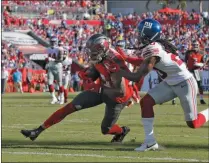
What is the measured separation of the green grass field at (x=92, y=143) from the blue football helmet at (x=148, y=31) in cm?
134

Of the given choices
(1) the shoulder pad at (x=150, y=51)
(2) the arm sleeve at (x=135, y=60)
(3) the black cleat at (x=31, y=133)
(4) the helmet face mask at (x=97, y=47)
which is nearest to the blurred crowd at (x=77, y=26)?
(3) the black cleat at (x=31, y=133)

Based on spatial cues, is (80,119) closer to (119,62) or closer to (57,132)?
(57,132)

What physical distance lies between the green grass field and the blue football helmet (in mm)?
1337

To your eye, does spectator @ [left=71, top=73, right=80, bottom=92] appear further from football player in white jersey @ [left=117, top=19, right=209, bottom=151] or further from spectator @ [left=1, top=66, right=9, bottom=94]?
football player in white jersey @ [left=117, top=19, right=209, bottom=151]

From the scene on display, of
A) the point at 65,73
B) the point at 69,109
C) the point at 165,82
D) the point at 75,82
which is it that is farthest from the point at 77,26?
the point at 165,82

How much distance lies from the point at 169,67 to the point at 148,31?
0.50 m

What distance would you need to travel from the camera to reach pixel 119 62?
8.98m

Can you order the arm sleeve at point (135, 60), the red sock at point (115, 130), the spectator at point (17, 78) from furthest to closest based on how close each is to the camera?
the spectator at point (17, 78) < the red sock at point (115, 130) < the arm sleeve at point (135, 60)

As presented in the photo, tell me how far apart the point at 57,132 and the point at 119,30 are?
36.0 meters

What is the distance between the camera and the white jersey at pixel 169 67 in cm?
852

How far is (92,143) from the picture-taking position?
31.6ft

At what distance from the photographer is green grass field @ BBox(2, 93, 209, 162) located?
8.02m

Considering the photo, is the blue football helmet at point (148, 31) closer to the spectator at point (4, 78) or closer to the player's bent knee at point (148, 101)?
the player's bent knee at point (148, 101)

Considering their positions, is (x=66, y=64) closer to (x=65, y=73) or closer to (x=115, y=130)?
(x=65, y=73)
